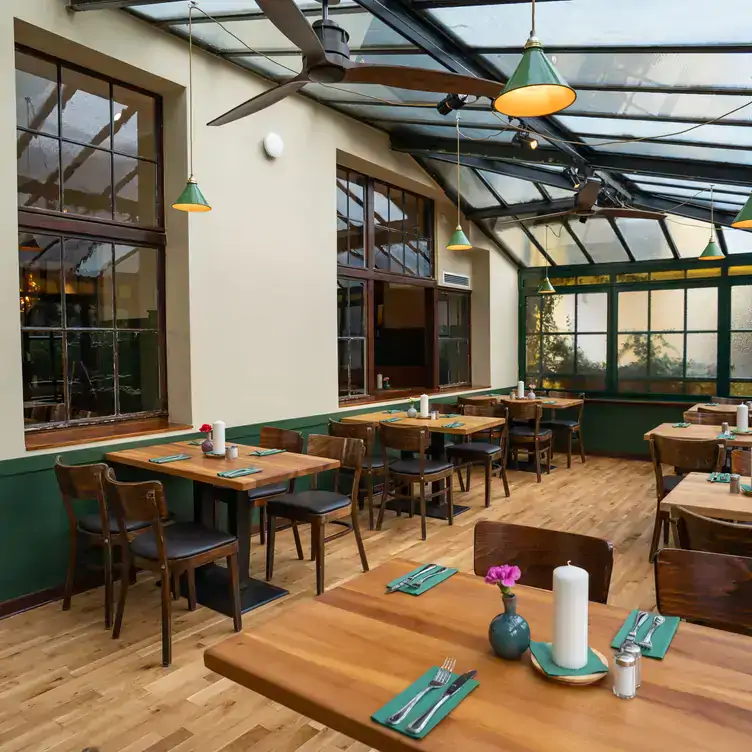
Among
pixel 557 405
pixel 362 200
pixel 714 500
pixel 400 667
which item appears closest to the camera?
pixel 400 667

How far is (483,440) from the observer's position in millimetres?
7176

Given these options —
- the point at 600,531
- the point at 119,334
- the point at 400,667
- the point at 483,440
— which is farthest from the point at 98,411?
the point at 483,440

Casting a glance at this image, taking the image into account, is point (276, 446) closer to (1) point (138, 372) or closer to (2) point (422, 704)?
(1) point (138, 372)

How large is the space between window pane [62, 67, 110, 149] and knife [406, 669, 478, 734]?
3.97m

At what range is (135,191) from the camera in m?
4.32

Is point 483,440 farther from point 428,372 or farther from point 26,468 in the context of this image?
point 26,468

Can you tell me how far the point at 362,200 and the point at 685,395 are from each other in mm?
4850

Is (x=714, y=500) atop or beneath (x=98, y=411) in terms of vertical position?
beneath

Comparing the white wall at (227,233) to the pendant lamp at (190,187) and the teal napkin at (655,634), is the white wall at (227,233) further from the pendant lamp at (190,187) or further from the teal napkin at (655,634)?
the teal napkin at (655,634)

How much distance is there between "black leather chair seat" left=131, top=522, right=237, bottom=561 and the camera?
2.94 meters

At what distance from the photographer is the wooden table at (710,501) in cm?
266

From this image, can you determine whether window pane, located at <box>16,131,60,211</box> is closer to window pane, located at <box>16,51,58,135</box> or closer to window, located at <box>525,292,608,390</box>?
window pane, located at <box>16,51,58,135</box>

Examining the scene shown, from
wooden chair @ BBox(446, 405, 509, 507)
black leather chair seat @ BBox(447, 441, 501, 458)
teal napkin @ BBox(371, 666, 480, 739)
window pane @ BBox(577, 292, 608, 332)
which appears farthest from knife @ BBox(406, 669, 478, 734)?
window pane @ BBox(577, 292, 608, 332)

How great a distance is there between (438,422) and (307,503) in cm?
194
